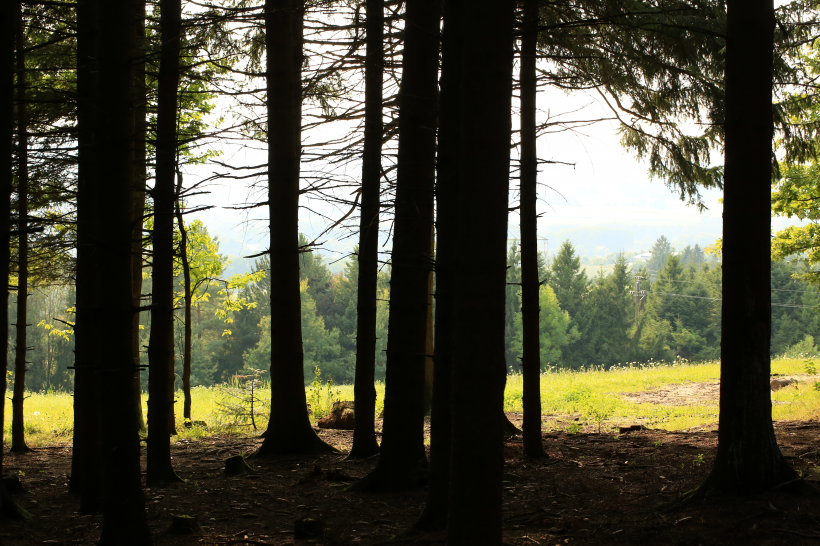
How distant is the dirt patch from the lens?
16281 mm

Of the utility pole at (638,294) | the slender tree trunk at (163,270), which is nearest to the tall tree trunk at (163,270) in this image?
the slender tree trunk at (163,270)

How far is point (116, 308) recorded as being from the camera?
13.5 feet

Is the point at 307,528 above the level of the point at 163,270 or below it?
below

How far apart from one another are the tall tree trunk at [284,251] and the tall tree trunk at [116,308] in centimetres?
380

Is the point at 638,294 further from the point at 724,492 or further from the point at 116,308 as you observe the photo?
the point at 116,308

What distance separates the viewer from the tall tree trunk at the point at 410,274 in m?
5.73

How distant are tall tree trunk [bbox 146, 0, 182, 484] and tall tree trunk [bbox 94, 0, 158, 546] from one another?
1.90 m

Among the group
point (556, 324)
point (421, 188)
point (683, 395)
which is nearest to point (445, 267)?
point (421, 188)

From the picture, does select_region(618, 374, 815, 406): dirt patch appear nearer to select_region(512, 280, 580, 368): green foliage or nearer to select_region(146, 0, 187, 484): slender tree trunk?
→ select_region(146, 0, 187, 484): slender tree trunk

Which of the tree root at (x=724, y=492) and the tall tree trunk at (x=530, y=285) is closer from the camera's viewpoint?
the tree root at (x=724, y=492)

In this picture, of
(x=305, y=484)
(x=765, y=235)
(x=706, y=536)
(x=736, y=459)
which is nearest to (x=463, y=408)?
(x=706, y=536)

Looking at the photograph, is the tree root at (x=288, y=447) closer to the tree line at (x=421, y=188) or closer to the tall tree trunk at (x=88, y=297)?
the tree line at (x=421, y=188)

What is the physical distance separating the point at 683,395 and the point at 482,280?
17497 millimetres

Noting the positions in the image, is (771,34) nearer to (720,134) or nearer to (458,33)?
(458,33)
